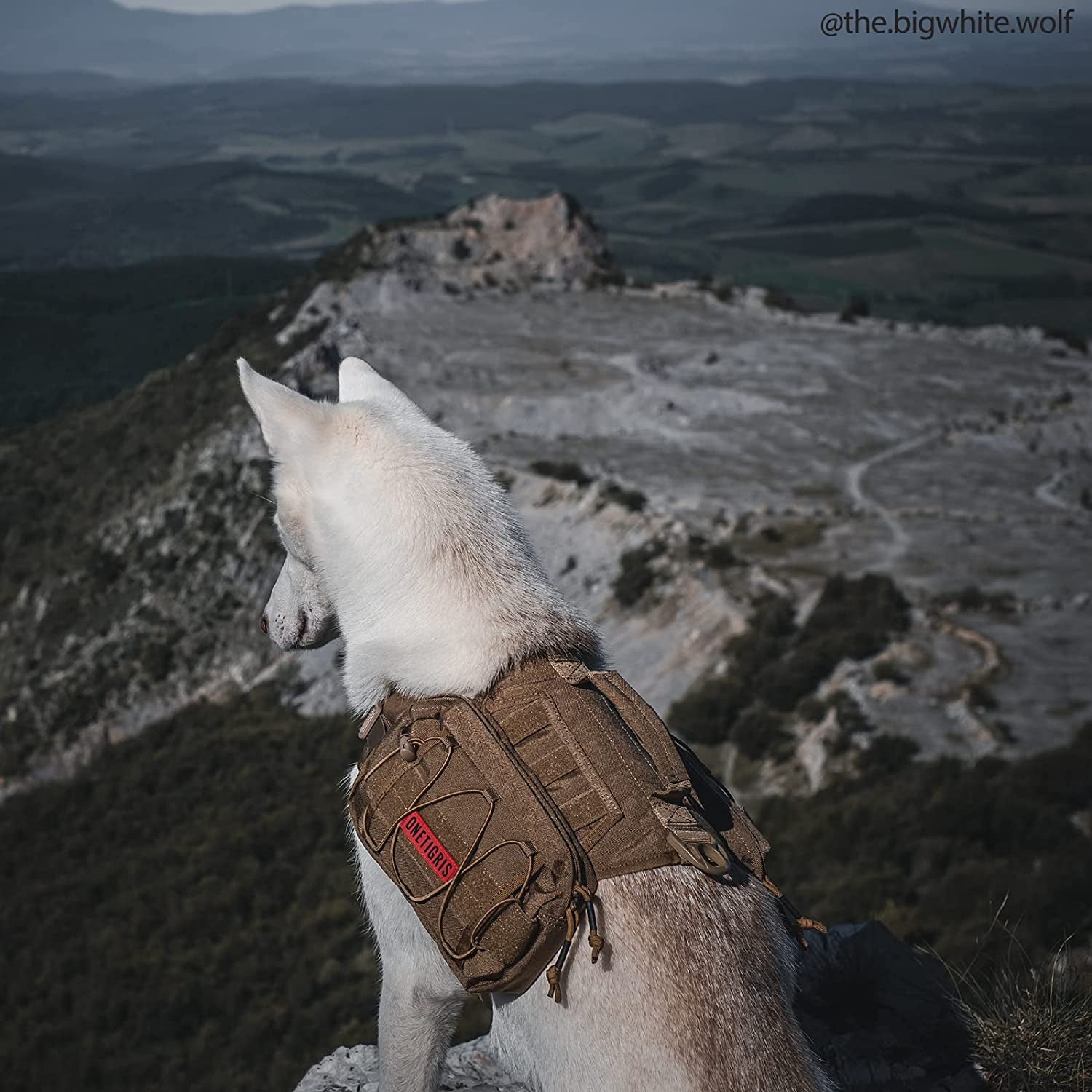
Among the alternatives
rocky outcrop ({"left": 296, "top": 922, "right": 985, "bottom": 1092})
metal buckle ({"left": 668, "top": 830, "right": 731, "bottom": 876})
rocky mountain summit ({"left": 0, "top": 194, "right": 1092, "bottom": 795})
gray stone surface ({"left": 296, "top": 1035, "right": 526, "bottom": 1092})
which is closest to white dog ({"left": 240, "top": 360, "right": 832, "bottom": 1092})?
metal buckle ({"left": 668, "top": 830, "right": 731, "bottom": 876})

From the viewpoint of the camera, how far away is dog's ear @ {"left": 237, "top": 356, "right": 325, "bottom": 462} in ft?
12.1

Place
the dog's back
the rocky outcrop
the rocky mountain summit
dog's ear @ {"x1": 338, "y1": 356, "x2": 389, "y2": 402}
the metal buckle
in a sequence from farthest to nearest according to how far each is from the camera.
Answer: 1. the rocky mountain summit
2. the rocky outcrop
3. dog's ear @ {"x1": 338, "y1": 356, "x2": 389, "y2": 402}
4. the metal buckle
5. the dog's back

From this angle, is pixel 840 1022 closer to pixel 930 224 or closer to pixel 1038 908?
pixel 1038 908

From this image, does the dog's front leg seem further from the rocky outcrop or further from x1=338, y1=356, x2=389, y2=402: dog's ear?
x1=338, y1=356, x2=389, y2=402: dog's ear

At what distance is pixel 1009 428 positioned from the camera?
31109 mm

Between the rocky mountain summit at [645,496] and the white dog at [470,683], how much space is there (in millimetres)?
5555

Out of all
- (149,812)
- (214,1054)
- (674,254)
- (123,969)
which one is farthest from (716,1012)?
(674,254)

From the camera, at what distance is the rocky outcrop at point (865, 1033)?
486cm

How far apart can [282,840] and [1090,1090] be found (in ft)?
56.8

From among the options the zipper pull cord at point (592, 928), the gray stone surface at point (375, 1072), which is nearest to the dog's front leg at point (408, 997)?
the zipper pull cord at point (592, 928)

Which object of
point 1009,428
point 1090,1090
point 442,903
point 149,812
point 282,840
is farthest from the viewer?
point 1009,428

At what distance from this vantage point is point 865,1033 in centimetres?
519

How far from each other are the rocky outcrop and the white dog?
168 centimetres

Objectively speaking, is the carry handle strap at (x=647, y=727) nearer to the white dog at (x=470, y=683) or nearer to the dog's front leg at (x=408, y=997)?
the white dog at (x=470, y=683)
